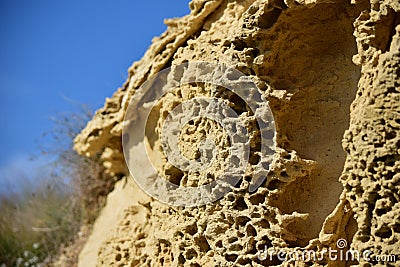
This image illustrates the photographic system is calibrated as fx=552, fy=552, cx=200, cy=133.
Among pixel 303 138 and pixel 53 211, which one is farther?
pixel 53 211

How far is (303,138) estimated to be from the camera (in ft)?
9.61

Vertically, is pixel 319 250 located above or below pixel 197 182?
below

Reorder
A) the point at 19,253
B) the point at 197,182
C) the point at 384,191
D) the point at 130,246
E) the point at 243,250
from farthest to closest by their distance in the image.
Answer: the point at 19,253, the point at 130,246, the point at 197,182, the point at 243,250, the point at 384,191

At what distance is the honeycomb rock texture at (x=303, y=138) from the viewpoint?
230cm

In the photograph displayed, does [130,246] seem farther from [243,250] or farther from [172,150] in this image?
[243,250]

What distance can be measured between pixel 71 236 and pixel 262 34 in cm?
385

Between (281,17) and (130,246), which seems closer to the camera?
(281,17)

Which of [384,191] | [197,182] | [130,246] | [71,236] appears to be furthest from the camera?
[71,236]

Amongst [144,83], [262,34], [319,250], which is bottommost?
[319,250]

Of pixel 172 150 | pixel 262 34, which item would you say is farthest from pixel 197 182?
pixel 262 34

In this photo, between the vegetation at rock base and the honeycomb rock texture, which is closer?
the honeycomb rock texture

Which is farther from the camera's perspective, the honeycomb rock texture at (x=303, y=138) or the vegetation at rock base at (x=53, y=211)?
the vegetation at rock base at (x=53, y=211)

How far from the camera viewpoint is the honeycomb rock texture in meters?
2.30

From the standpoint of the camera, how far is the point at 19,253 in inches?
253
